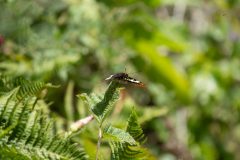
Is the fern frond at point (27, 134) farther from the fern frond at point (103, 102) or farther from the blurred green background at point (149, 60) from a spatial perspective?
the blurred green background at point (149, 60)

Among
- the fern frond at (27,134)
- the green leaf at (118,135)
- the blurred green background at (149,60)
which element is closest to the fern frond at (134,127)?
the green leaf at (118,135)

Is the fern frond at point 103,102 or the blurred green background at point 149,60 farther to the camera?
the blurred green background at point 149,60

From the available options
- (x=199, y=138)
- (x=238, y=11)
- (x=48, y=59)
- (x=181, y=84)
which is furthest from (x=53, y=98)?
(x=238, y=11)

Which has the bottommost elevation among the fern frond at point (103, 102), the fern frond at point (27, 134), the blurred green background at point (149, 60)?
the blurred green background at point (149, 60)

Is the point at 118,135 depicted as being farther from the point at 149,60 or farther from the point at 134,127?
the point at 149,60

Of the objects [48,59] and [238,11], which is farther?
[238,11]

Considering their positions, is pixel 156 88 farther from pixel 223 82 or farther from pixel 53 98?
pixel 53 98
